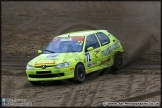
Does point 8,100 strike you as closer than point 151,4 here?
Yes

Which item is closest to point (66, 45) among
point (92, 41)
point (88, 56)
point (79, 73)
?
point (88, 56)

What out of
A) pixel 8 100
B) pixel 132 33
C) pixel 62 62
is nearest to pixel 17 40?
pixel 132 33

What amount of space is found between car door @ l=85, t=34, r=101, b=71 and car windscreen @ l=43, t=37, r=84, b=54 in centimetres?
26

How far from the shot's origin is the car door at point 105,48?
14617 mm

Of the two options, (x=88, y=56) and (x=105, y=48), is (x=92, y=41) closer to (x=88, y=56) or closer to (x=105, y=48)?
(x=105, y=48)

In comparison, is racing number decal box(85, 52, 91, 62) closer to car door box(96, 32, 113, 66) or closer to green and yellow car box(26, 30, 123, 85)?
green and yellow car box(26, 30, 123, 85)

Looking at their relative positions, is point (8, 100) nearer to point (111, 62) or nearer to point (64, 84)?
point (64, 84)

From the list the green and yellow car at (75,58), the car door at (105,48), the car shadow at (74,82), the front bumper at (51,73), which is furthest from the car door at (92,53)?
the front bumper at (51,73)

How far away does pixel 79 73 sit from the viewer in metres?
13.3

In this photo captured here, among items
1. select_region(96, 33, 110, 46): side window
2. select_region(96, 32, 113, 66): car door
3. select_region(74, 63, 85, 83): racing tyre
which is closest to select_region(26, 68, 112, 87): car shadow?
select_region(74, 63, 85, 83): racing tyre

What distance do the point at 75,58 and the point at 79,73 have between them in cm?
Result: 46

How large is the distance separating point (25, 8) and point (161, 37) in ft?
35.9

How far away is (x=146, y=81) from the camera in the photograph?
41.8ft

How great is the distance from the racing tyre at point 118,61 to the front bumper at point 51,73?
8.98 feet
